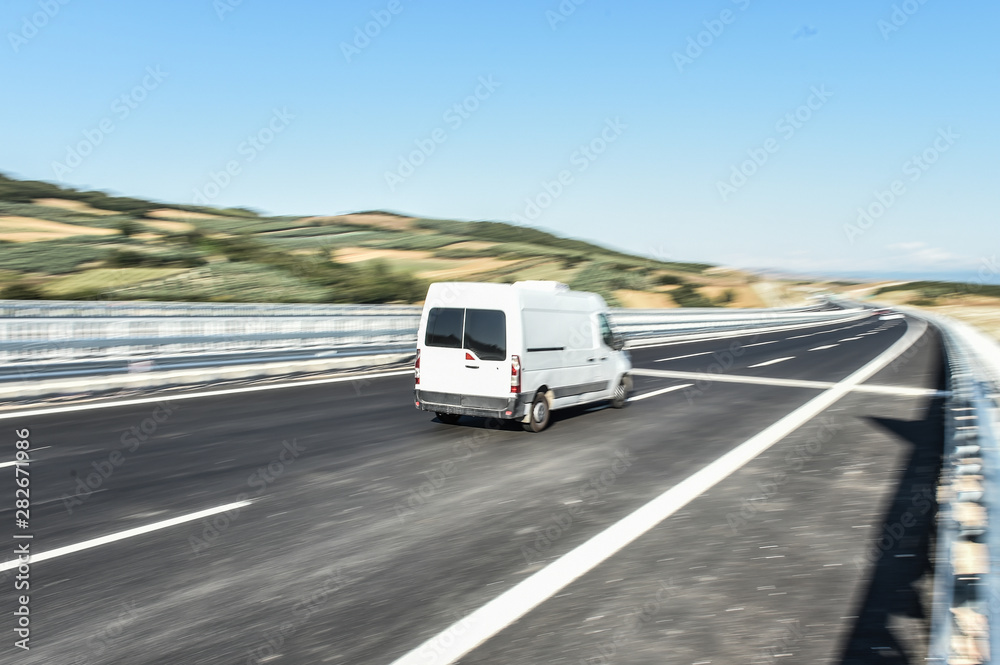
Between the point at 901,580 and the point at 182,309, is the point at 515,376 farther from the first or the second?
the point at 182,309

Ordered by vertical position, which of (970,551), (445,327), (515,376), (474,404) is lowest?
(970,551)

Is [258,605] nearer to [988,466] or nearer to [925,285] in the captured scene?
[988,466]

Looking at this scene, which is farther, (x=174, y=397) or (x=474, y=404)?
(x=174, y=397)

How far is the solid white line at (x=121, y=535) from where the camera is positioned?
4.76m

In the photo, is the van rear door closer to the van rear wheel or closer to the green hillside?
the van rear wheel

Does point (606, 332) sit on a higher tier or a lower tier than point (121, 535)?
higher

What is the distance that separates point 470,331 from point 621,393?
3534 millimetres

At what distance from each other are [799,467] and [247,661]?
629cm

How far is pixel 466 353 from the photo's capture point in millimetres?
9883

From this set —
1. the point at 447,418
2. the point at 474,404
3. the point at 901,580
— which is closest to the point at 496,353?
the point at 474,404

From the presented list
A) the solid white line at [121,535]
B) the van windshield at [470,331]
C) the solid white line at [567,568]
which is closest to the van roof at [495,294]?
the van windshield at [470,331]

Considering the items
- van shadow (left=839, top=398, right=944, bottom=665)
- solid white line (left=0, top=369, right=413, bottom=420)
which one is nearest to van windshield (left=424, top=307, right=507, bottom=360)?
solid white line (left=0, top=369, right=413, bottom=420)

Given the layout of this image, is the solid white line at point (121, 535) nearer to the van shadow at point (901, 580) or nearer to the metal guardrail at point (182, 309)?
the van shadow at point (901, 580)

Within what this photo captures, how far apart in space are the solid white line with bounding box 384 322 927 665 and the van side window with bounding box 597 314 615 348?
9.87ft
